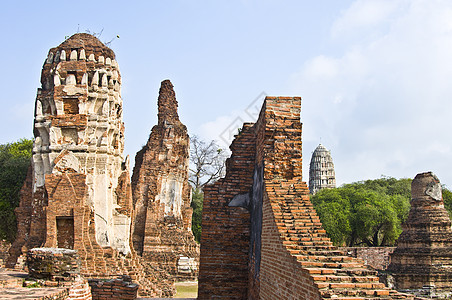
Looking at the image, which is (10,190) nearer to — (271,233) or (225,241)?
(225,241)

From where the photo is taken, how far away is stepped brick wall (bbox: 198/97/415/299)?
4.15 meters

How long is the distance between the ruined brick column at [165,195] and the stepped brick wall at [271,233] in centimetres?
1203

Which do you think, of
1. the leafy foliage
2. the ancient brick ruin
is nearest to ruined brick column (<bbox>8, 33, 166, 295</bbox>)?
the ancient brick ruin

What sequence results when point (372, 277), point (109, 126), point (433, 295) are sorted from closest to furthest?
point (372, 277) < point (109, 126) < point (433, 295)

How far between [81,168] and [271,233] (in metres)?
8.21

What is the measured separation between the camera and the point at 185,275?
62.4 feet

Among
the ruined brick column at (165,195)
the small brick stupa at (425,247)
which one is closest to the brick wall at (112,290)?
the ruined brick column at (165,195)

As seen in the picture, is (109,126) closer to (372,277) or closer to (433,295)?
(372,277)

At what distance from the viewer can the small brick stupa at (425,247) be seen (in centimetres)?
1520

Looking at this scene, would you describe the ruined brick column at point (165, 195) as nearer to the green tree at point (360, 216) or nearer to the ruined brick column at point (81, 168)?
the ruined brick column at point (81, 168)

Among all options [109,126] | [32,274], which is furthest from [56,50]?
[32,274]

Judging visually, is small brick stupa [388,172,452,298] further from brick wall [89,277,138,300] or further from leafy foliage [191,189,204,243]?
leafy foliage [191,189,204,243]

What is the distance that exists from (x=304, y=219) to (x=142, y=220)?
A: 50.2 ft

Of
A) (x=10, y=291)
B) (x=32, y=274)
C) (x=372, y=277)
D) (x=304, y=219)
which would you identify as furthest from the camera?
(x=32, y=274)
